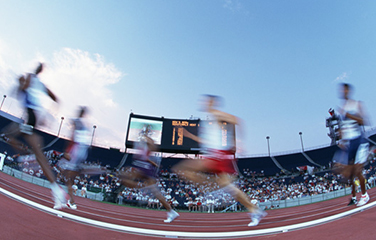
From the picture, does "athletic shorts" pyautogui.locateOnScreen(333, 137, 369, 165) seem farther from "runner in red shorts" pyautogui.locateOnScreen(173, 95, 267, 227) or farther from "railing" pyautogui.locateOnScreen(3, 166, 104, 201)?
"railing" pyautogui.locateOnScreen(3, 166, 104, 201)

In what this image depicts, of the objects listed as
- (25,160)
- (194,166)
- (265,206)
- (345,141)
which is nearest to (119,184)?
(25,160)

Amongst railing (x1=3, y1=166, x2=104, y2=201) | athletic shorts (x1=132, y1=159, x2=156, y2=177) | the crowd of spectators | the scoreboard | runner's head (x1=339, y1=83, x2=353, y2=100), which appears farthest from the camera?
the scoreboard

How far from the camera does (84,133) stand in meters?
5.60

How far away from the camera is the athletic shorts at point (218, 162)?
151 inches

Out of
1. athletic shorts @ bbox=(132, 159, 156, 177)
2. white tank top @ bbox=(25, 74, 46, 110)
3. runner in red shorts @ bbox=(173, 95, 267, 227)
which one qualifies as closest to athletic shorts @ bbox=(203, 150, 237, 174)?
runner in red shorts @ bbox=(173, 95, 267, 227)

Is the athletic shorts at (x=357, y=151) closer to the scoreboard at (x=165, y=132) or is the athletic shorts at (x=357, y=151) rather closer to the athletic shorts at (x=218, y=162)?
the athletic shorts at (x=218, y=162)

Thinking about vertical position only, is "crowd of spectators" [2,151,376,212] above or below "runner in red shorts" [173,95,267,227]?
below

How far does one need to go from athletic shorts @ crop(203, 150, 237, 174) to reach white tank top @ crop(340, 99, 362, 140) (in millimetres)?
2840

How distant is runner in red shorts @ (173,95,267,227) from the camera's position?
382 centimetres

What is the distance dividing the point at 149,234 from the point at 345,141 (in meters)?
4.67

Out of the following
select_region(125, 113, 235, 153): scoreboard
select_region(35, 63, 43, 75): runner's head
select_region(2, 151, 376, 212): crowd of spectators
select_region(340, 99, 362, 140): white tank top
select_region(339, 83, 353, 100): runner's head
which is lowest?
select_region(2, 151, 376, 212): crowd of spectators

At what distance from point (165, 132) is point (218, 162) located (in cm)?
2221

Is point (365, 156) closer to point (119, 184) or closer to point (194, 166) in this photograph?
point (194, 166)

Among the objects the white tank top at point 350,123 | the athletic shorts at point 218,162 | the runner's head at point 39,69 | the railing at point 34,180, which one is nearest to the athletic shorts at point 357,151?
the white tank top at point 350,123
